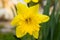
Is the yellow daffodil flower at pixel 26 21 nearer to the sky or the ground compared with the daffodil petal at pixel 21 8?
nearer to the ground

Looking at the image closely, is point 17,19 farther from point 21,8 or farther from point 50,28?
point 50,28

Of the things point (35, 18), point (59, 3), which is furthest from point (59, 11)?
point (35, 18)

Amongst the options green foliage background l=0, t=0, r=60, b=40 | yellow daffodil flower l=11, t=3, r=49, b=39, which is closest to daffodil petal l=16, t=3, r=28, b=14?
yellow daffodil flower l=11, t=3, r=49, b=39

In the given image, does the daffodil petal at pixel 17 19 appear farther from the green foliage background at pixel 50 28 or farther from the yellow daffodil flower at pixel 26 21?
the green foliage background at pixel 50 28

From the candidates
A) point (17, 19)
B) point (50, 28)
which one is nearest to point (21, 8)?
point (17, 19)

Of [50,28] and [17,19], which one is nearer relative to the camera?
[17,19]

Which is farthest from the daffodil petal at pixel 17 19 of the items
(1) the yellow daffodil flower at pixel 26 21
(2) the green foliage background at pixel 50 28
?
(2) the green foliage background at pixel 50 28

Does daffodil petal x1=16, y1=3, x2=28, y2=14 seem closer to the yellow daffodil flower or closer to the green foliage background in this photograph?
the yellow daffodil flower

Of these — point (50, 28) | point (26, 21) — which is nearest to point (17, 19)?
point (26, 21)
